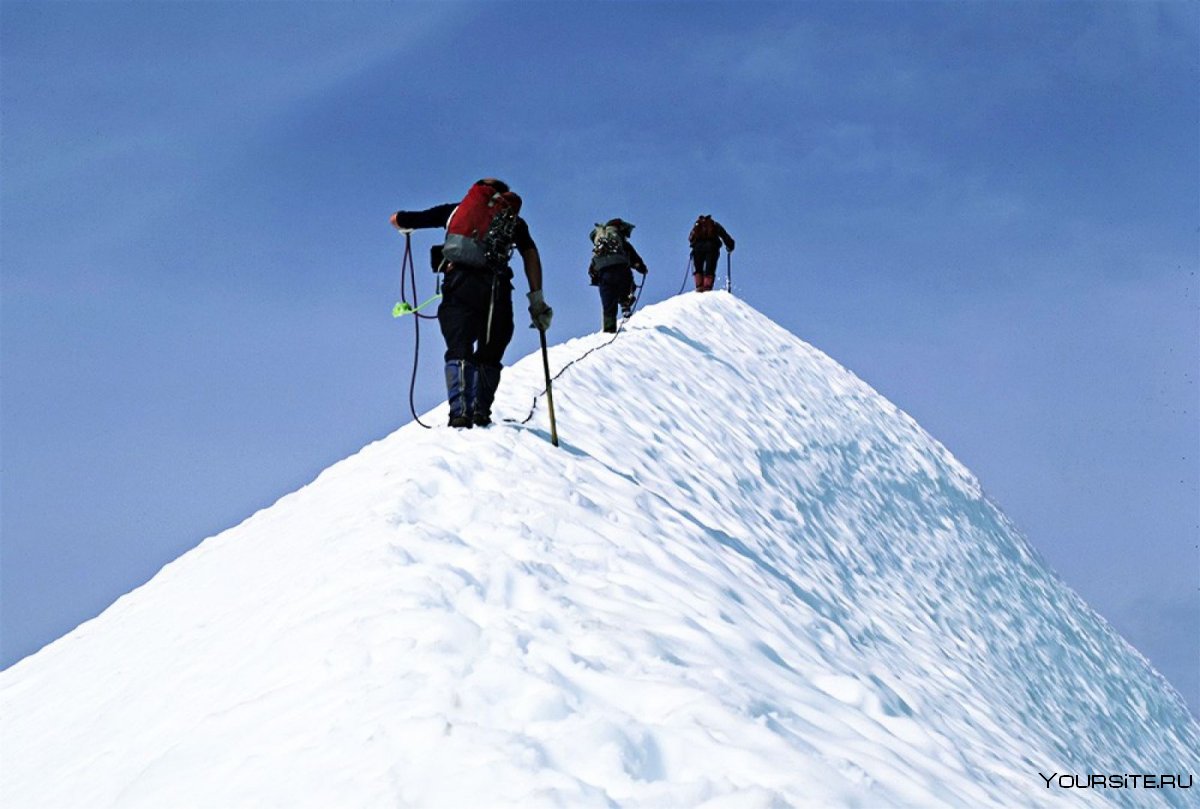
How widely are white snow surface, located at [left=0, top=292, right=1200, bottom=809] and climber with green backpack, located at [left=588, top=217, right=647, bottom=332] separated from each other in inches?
167

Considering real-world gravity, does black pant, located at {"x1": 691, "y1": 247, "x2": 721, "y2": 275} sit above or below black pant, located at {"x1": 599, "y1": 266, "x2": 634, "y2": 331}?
above

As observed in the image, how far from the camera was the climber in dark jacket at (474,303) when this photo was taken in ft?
26.8

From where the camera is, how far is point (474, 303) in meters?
8.20

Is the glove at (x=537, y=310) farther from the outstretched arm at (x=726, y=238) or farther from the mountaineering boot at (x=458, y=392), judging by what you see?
the outstretched arm at (x=726, y=238)

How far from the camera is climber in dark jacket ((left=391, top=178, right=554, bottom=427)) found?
816cm

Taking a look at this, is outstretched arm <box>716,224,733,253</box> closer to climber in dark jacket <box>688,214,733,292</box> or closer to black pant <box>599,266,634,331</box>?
climber in dark jacket <box>688,214,733,292</box>

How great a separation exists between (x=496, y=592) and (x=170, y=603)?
3128 millimetres

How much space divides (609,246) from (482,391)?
8241mm

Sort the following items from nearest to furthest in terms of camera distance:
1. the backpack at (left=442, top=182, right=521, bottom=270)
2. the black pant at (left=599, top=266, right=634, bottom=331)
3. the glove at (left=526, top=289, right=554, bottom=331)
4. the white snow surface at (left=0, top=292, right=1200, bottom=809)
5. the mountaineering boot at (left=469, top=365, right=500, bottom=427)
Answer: the white snow surface at (left=0, top=292, right=1200, bottom=809) < the backpack at (left=442, top=182, right=521, bottom=270) < the mountaineering boot at (left=469, top=365, right=500, bottom=427) < the glove at (left=526, top=289, right=554, bottom=331) < the black pant at (left=599, top=266, right=634, bottom=331)

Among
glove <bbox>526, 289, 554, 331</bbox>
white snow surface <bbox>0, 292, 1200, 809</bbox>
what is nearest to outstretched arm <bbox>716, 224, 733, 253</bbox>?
white snow surface <bbox>0, 292, 1200, 809</bbox>

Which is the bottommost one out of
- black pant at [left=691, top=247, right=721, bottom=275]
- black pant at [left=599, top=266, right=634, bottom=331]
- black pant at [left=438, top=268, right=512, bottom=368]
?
→ black pant at [left=438, top=268, right=512, bottom=368]

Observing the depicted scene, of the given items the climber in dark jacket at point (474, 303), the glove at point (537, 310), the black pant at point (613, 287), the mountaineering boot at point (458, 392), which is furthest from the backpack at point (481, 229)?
the black pant at point (613, 287)

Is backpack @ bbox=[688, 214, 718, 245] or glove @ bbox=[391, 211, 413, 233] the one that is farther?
backpack @ bbox=[688, 214, 718, 245]

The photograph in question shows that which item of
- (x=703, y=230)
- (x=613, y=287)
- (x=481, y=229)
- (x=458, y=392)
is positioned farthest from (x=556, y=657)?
(x=703, y=230)
